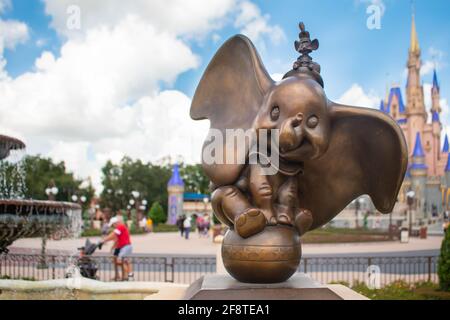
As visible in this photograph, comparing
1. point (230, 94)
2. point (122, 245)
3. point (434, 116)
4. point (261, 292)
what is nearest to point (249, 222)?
point (261, 292)

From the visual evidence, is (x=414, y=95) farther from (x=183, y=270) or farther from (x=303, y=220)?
(x=303, y=220)

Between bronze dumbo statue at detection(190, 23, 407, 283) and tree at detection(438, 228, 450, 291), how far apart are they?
15.6ft

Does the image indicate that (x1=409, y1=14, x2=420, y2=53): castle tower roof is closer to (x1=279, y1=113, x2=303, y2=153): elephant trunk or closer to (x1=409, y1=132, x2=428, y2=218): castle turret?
(x1=409, y1=132, x2=428, y2=218): castle turret

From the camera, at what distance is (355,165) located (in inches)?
137

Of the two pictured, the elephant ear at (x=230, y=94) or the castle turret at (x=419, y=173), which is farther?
the castle turret at (x=419, y=173)

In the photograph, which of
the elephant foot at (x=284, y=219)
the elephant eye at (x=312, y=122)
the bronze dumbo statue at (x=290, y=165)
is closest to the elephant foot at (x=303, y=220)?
the bronze dumbo statue at (x=290, y=165)

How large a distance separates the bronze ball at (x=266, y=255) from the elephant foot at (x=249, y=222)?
0.05 meters

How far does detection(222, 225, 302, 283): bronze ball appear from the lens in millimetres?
3076

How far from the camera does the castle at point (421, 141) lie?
4531 cm

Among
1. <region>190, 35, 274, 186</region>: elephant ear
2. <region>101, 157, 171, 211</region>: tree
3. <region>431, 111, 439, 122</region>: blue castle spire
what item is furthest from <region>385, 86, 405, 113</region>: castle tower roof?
<region>190, 35, 274, 186</region>: elephant ear

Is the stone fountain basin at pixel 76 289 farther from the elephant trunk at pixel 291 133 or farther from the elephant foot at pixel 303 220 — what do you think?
the elephant trunk at pixel 291 133
